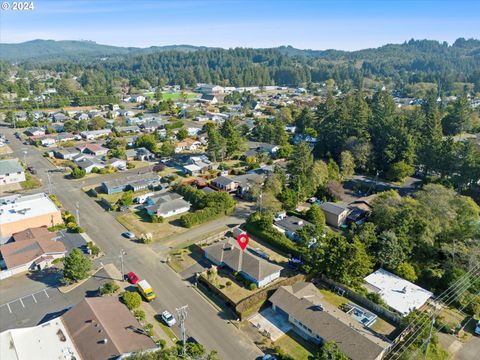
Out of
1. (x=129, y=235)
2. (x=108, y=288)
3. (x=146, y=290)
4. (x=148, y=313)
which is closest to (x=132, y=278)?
(x=108, y=288)

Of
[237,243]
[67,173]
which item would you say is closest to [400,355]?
[237,243]

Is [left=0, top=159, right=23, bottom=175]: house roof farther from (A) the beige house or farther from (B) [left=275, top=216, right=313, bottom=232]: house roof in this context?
(B) [left=275, top=216, right=313, bottom=232]: house roof

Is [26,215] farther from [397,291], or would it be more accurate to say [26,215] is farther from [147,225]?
[397,291]

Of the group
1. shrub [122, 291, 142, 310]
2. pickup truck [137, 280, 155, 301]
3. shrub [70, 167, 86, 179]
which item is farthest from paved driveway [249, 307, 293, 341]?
Answer: shrub [70, 167, 86, 179]

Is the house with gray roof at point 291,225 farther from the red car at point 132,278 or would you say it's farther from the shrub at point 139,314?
the shrub at point 139,314

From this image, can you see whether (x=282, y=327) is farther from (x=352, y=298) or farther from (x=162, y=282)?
(x=162, y=282)

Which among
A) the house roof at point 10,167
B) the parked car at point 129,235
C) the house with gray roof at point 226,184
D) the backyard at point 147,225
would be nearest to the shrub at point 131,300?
the backyard at point 147,225

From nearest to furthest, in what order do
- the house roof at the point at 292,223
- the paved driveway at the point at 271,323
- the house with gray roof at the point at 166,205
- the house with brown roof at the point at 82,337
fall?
the house with brown roof at the point at 82,337 < the paved driveway at the point at 271,323 < the house roof at the point at 292,223 < the house with gray roof at the point at 166,205
